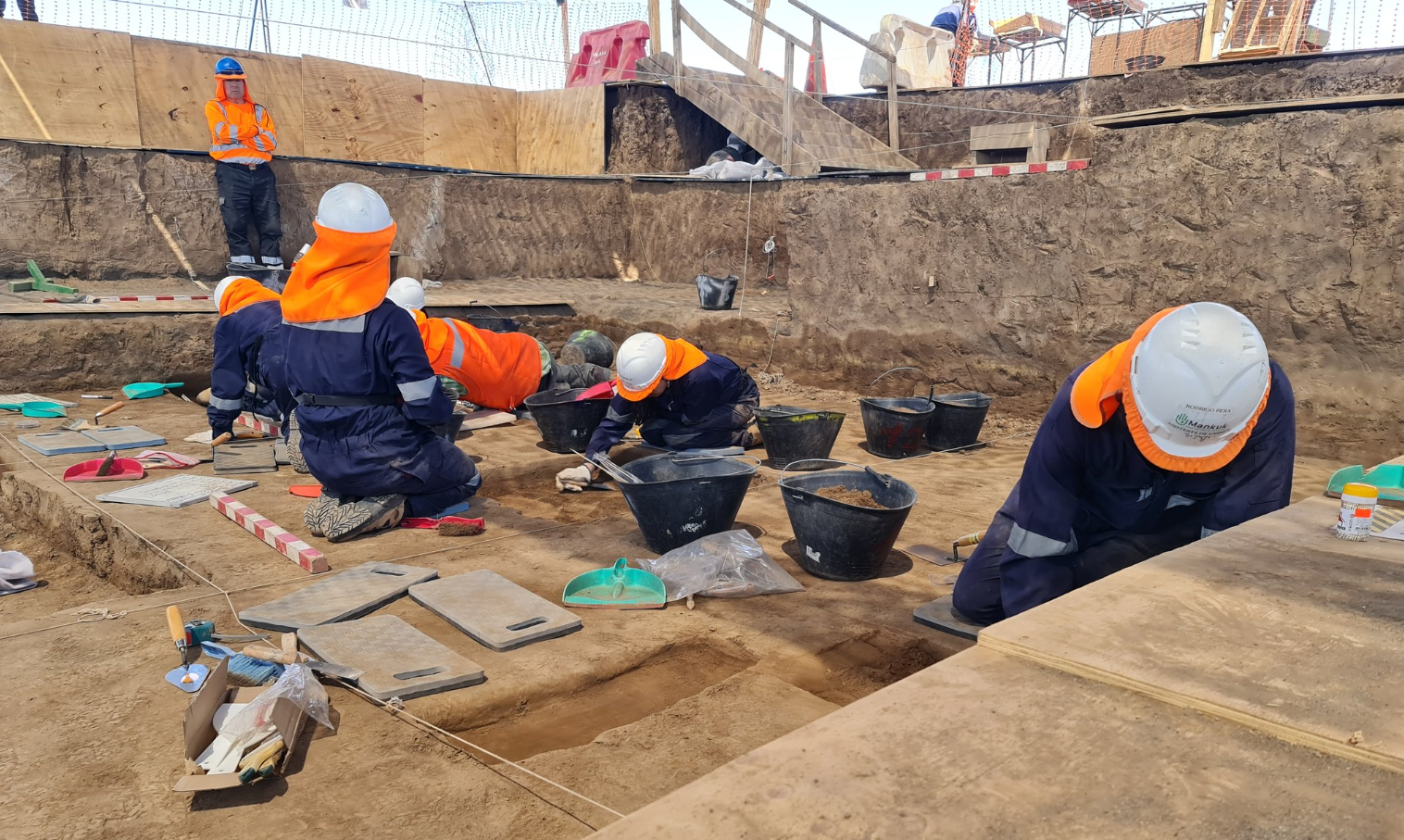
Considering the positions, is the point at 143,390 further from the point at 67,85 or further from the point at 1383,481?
the point at 1383,481

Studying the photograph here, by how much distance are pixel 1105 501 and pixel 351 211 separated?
3671mm

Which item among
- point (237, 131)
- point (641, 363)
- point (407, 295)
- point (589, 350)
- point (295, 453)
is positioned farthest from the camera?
point (237, 131)

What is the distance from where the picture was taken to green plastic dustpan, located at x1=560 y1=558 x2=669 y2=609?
12.8 feet

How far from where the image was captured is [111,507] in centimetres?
505

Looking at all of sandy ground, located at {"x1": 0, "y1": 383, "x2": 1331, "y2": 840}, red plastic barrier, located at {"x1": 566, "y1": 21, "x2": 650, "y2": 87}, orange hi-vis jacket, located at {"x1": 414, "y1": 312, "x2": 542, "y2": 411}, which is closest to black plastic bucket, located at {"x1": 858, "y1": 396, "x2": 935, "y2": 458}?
sandy ground, located at {"x1": 0, "y1": 383, "x2": 1331, "y2": 840}

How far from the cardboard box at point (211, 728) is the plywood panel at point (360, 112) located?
11.7 meters

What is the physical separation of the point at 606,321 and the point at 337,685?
28.9 ft

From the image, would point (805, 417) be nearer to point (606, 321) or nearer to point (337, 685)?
point (337, 685)

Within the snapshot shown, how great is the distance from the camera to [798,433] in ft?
20.1

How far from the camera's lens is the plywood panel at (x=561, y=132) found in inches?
558

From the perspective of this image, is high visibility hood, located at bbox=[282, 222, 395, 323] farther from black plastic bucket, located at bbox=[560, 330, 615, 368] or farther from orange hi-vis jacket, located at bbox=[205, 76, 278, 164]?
orange hi-vis jacket, located at bbox=[205, 76, 278, 164]

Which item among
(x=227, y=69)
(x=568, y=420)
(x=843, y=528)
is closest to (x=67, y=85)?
(x=227, y=69)

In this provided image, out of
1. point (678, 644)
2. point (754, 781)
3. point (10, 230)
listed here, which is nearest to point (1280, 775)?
point (754, 781)

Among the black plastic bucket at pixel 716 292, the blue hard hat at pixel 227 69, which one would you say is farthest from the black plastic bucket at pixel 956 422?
the blue hard hat at pixel 227 69
